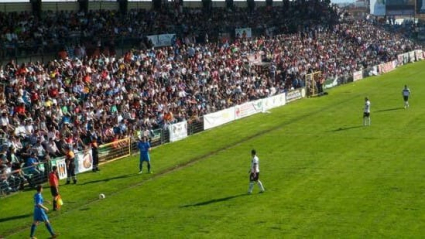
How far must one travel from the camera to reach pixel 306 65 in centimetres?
7475

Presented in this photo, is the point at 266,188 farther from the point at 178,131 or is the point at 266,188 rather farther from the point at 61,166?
the point at 178,131

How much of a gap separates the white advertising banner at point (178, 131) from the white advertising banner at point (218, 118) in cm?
312

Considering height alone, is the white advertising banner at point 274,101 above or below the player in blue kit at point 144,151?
below

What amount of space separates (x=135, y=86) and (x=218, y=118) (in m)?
6.15

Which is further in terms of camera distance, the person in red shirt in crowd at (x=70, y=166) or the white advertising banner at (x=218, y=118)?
the white advertising banner at (x=218, y=118)

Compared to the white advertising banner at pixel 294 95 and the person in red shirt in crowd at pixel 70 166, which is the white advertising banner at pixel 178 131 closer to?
the person in red shirt in crowd at pixel 70 166

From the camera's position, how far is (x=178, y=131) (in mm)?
45281

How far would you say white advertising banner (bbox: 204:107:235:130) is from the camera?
4916 cm

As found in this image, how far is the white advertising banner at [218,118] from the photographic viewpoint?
161 ft

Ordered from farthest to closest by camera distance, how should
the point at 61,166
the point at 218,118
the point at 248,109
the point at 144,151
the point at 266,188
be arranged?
the point at 248,109
the point at 218,118
the point at 144,151
the point at 61,166
the point at 266,188

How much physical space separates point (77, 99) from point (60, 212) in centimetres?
1518

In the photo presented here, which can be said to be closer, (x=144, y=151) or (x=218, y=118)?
(x=144, y=151)

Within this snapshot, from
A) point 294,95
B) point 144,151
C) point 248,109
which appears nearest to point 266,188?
point 144,151

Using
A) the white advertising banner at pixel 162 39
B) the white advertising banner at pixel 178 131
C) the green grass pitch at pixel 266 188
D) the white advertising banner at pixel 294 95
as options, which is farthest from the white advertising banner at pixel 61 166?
the white advertising banner at pixel 294 95
